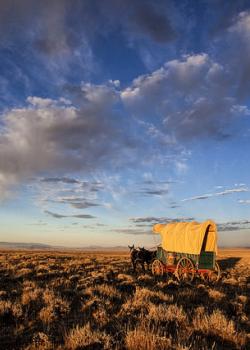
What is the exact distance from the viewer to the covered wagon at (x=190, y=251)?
17625mm

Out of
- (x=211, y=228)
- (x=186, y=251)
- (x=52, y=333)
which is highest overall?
(x=211, y=228)

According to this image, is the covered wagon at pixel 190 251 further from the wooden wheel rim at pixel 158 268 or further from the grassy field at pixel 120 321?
the grassy field at pixel 120 321

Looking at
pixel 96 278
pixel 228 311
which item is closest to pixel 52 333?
pixel 228 311

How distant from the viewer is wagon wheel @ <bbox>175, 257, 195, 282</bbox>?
58.4ft

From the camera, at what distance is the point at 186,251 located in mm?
18219

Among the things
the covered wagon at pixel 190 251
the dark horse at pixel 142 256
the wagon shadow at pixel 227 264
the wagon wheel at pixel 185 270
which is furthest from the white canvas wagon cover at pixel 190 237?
the wagon shadow at pixel 227 264

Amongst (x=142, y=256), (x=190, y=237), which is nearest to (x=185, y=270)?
(x=190, y=237)

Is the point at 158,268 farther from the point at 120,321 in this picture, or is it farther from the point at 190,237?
the point at 120,321

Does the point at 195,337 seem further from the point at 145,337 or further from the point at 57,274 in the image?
the point at 57,274

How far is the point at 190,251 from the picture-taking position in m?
17.9

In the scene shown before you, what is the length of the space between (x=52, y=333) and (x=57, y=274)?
12.6 metres

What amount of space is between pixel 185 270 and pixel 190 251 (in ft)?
3.22

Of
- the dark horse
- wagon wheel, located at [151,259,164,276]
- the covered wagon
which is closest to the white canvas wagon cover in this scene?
the covered wagon

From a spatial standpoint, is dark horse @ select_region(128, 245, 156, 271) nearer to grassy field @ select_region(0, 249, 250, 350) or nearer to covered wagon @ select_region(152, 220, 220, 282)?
covered wagon @ select_region(152, 220, 220, 282)
